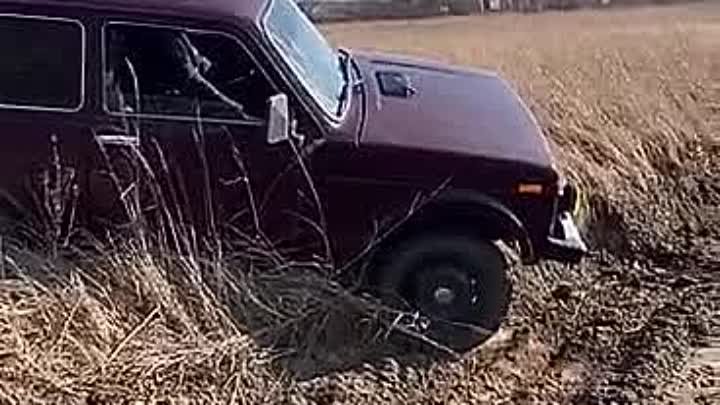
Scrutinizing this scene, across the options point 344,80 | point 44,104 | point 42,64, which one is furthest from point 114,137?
point 344,80

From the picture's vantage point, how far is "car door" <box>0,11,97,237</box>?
7.02m

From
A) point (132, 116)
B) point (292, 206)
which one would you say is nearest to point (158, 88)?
point (132, 116)

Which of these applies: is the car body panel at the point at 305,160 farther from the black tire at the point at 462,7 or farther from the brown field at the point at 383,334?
the black tire at the point at 462,7

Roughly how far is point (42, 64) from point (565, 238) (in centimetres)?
257

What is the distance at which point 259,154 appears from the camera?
23.4 ft

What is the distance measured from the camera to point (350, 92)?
777 centimetres

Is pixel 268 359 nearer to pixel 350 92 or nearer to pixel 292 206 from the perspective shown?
pixel 292 206

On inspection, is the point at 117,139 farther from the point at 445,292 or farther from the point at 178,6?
the point at 445,292

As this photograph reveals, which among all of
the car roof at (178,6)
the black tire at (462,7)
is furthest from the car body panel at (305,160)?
the black tire at (462,7)

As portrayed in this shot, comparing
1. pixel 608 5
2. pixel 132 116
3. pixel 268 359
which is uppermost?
pixel 132 116

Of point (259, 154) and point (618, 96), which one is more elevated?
point (259, 154)

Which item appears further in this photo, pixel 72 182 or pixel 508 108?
pixel 508 108

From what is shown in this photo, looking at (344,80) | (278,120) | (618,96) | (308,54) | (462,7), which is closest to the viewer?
(278,120)

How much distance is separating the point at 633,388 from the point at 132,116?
256 cm
